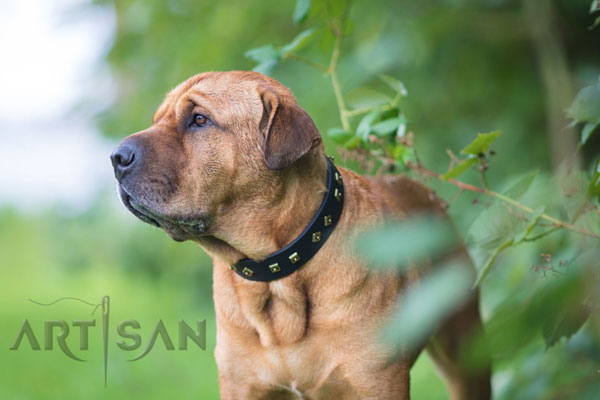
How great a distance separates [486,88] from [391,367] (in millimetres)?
3881

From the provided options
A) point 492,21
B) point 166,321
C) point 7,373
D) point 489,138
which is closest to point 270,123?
point 489,138

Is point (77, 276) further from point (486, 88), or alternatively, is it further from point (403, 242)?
point (403, 242)

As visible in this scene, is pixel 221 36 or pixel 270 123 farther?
pixel 221 36

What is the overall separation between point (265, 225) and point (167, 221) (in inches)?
15.7

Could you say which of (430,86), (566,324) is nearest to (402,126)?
(566,324)

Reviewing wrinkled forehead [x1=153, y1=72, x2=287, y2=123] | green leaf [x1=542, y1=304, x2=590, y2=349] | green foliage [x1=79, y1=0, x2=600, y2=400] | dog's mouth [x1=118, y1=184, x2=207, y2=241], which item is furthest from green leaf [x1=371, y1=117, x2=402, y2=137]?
green leaf [x1=542, y1=304, x2=590, y2=349]

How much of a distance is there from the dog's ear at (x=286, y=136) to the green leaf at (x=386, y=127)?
0.36 meters

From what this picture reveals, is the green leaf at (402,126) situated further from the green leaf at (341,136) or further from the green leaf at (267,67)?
the green leaf at (267,67)

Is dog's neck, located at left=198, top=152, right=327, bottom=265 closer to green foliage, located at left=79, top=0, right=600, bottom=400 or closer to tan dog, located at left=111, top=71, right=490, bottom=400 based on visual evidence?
tan dog, located at left=111, top=71, right=490, bottom=400

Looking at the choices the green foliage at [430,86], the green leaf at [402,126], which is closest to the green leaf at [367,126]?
the green foliage at [430,86]

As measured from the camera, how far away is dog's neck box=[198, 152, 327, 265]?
2.87 meters

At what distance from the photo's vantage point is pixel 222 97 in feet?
9.38

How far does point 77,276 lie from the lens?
11.1 meters

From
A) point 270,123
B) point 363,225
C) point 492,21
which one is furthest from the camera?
point 492,21
